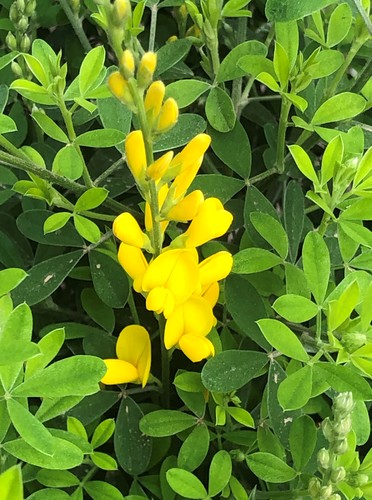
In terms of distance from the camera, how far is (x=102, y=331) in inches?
32.3

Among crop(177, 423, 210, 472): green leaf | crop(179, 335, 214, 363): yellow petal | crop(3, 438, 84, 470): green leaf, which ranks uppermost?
crop(3, 438, 84, 470): green leaf

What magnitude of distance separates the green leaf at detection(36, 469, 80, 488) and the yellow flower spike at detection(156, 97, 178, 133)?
0.38m

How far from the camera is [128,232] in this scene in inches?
24.1

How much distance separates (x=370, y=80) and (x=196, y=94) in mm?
205

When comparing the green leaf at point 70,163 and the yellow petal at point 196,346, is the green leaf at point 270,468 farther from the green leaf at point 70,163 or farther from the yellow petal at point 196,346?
the green leaf at point 70,163

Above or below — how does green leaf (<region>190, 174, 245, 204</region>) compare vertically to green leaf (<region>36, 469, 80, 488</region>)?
above

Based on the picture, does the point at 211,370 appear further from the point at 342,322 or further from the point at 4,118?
the point at 4,118

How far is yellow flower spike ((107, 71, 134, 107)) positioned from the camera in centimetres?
49

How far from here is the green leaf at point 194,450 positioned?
2.40 feet

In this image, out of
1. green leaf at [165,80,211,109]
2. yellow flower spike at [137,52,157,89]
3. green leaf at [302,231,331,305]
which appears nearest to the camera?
yellow flower spike at [137,52,157,89]

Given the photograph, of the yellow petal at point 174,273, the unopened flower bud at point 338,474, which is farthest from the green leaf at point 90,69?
the unopened flower bud at point 338,474

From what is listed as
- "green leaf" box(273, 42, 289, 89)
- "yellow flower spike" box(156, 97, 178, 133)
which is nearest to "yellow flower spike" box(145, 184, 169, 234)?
"yellow flower spike" box(156, 97, 178, 133)

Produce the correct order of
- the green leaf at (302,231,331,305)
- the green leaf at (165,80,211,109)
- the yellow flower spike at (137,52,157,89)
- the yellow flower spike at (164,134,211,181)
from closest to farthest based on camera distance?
the yellow flower spike at (137,52,157,89) < the yellow flower spike at (164,134,211,181) < the green leaf at (302,231,331,305) < the green leaf at (165,80,211,109)

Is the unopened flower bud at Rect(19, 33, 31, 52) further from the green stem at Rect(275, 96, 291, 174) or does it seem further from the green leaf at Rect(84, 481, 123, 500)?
the green leaf at Rect(84, 481, 123, 500)
